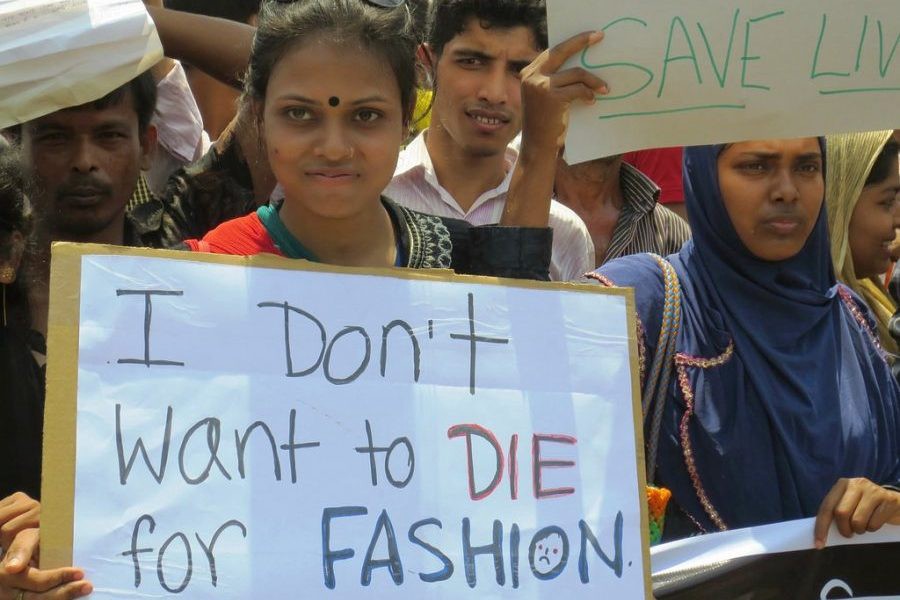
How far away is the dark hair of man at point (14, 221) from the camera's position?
2.63m

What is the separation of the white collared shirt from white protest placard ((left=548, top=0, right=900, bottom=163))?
0.90 meters

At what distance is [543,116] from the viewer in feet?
8.57

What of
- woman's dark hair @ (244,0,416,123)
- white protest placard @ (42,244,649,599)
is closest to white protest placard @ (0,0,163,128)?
woman's dark hair @ (244,0,416,123)

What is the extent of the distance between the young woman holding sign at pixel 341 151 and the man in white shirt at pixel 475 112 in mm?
1218

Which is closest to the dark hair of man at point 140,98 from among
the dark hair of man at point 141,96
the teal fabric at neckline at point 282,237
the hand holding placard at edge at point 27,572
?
the dark hair of man at point 141,96

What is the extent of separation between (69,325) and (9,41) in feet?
2.50

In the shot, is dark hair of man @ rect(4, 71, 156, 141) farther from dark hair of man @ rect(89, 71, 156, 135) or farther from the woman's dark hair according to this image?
the woman's dark hair

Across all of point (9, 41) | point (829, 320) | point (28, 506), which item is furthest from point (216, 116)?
point (28, 506)

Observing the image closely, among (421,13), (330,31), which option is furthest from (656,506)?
(421,13)

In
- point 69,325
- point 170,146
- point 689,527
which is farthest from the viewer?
point 170,146

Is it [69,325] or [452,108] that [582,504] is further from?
[452,108]

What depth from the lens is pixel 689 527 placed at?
285 centimetres

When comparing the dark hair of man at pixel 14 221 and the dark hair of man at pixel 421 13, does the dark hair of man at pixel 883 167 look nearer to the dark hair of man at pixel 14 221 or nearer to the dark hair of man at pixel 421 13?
the dark hair of man at pixel 421 13

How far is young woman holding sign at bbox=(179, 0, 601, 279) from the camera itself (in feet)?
7.83
